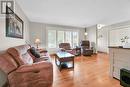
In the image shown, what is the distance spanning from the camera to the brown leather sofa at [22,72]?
1.88m

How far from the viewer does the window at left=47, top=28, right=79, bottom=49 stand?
7803 millimetres

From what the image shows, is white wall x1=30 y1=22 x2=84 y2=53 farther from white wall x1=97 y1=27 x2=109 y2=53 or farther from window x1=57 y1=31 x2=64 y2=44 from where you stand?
white wall x1=97 y1=27 x2=109 y2=53

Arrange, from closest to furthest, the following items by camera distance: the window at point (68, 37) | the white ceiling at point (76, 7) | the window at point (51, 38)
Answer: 1. the white ceiling at point (76, 7)
2. the window at point (51, 38)
3. the window at point (68, 37)

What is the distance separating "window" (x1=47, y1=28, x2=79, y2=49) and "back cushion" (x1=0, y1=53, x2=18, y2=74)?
584 centimetres

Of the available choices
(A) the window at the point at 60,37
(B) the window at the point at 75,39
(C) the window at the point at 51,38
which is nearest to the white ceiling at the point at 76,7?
(C) the window at the point at 51,38

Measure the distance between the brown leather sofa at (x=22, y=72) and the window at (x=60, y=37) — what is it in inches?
224

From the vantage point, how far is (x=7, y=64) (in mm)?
1854

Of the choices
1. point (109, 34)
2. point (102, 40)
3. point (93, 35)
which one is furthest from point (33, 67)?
point (102, 40)

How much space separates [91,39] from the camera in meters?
8.73

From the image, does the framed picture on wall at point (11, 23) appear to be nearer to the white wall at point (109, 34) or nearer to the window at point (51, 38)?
the window at point (51, 38)

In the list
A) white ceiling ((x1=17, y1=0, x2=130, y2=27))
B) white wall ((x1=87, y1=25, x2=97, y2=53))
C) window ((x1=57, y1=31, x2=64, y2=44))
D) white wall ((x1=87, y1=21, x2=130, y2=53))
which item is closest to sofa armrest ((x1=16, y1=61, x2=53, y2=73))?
white ceiling ((x1=17, y1=0, x2=130, y2=27))

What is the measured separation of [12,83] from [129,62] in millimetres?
2580

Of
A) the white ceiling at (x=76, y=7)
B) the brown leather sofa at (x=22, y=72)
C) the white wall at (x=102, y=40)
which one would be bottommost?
the brown leather sofa at (x=22, y=72)

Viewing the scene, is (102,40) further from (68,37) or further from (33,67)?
(33,67)
